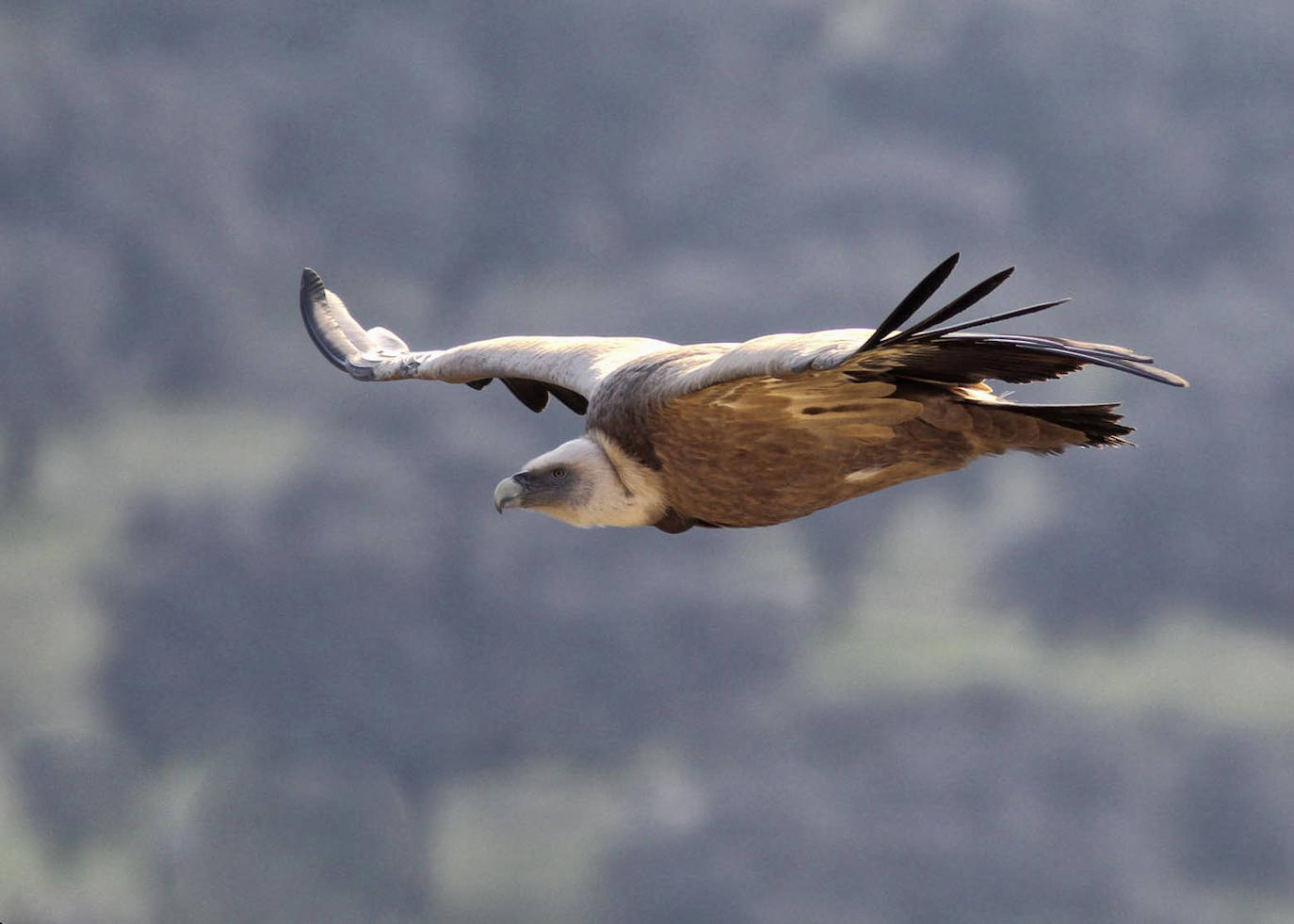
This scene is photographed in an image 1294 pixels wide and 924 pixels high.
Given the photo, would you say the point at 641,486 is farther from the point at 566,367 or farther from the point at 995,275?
the point at 995,275

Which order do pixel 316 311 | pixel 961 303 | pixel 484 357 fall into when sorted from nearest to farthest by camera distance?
pixel 961 303 → pixel 484 357 → pixel 316 311

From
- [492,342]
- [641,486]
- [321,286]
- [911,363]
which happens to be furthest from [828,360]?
[321,286]

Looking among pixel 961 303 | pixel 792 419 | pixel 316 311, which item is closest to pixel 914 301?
pixel 961 303

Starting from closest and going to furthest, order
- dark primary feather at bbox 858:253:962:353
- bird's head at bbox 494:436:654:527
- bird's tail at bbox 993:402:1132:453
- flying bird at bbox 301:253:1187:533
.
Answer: dark primary feather at bbox 858:253:962:353, flying bird at bbox 301:253:1187:533, bird's tail at bbox 993:402:1132:453, bird's head at bbox 494:436:654:527

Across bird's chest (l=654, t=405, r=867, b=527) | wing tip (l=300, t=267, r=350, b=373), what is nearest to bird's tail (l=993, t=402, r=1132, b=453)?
bird's chest (l=654, t=405, r=867, b=527)

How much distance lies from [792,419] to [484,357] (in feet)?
9.75

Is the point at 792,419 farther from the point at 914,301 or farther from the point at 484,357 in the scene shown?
the point at 484,357

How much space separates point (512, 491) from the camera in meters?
10.5

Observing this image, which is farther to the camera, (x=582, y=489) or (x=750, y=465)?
(x=582, y=489)

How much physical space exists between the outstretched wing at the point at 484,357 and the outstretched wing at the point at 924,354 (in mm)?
1473

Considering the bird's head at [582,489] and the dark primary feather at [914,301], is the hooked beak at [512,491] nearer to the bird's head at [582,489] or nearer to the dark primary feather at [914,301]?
the bird's head at [582,489]

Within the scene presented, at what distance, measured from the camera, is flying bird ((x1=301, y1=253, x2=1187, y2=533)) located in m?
8.03

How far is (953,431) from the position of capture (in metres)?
9.18

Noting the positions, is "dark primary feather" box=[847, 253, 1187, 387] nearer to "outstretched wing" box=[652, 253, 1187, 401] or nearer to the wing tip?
"outstretched wing" box=[652, 253, 1187, 401]
